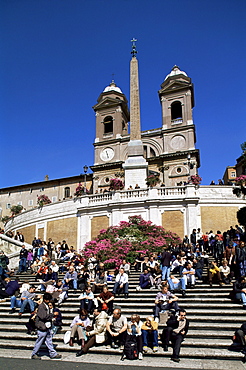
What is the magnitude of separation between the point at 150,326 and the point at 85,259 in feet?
32.4

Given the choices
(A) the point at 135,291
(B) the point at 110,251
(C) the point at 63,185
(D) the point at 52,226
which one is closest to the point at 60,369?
(A) the point at 135,291

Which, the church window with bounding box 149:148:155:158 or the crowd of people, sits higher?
the church window with bounding box 149:148:155:158

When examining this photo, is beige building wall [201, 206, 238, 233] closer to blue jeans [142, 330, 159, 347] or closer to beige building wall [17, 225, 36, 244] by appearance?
beige building wall [17, 225, 36, 244]

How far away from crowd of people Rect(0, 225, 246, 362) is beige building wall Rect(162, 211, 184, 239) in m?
4.16

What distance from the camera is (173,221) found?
22.3 meters

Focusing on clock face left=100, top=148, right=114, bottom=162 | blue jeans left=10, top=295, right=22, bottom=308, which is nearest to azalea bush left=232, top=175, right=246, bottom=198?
blue jeans left=10, top=295, right=22, bottom=308

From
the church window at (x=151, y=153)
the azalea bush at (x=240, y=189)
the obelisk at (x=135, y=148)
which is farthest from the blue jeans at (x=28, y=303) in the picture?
the church window at (x=151, y=153)

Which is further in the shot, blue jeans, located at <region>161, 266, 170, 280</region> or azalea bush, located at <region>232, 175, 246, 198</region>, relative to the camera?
azalea bush, located at <region>232, 175, 246, 198</region>

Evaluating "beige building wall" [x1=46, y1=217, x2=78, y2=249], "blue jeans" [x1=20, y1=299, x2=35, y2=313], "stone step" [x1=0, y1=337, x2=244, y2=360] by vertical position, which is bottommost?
"stone step" [x1=0, y1=337, x2=244, y2=360]

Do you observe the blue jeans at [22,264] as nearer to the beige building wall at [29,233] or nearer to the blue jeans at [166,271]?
the blue jeans at [166,271]

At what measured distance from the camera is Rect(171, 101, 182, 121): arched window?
45.6m

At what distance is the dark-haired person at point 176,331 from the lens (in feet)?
25.4

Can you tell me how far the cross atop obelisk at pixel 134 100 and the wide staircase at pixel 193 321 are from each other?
1887cm

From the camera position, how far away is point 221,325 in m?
8.73
